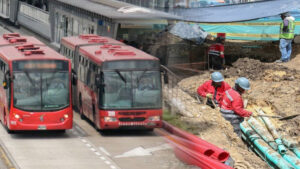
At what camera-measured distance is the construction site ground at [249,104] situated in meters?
22.0

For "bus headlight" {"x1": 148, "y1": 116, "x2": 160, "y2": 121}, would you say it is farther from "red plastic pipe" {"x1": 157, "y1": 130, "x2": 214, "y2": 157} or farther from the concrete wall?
the concrete wall

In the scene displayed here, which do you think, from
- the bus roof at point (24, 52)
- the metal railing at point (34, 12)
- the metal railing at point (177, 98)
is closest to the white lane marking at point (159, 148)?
the metal railing at point (177, 98)

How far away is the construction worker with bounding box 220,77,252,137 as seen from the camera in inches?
858

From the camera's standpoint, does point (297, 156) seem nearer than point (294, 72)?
Yes

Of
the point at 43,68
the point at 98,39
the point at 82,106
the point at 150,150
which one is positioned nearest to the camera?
the point at 150,150

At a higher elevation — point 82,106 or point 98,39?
point 98,39

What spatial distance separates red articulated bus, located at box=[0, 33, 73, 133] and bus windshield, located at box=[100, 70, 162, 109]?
4.31ft

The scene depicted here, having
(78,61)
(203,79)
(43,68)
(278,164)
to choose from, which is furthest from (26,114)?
(203,79)

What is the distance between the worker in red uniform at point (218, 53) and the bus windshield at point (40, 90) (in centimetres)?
1154

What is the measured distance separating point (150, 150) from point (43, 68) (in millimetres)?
4509

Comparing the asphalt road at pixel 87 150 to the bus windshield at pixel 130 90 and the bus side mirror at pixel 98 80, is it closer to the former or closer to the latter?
the bus windshield at pixel 130 90

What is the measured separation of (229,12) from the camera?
109 ft

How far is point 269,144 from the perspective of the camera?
22.0 meters

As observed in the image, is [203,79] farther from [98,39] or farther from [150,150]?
[150,150]
